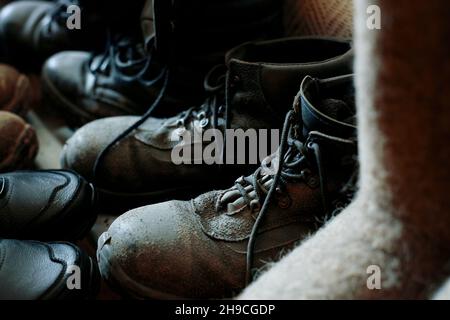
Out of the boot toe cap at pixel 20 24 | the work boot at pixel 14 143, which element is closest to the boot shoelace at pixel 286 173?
the work boot at pixel 14 143

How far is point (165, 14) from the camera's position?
781mm

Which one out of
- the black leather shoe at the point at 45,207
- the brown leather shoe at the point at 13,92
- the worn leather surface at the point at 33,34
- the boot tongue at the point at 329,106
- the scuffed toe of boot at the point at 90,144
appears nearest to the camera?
the boot tongue at the point at 329,106

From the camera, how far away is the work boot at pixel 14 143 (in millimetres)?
861

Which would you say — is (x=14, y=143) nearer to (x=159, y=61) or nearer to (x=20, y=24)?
(x=159, y=61)

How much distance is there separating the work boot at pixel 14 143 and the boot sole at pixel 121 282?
266mm

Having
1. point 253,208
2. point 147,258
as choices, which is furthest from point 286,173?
point 147,258

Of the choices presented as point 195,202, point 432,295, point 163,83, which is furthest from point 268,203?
point 163,83

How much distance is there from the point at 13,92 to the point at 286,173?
22.4 inches

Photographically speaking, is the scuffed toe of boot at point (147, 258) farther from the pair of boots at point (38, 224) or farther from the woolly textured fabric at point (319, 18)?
the woolly textured fabric at point (319, 18)

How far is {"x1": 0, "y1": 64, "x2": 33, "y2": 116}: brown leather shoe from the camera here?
3.31 feet

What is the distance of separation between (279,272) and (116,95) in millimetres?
537

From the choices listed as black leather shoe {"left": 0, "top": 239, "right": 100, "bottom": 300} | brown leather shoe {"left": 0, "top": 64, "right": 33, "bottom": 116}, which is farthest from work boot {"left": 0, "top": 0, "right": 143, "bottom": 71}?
black leather shoe {"left": 0, "top": 239, "right": 100, "bottom": 300}

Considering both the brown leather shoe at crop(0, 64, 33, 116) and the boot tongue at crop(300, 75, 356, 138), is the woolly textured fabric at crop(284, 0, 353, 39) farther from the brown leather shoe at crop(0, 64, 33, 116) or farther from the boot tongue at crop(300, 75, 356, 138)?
the brown leather shoe at crop(0, 64, 33, 116)

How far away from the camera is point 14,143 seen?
0.88m
